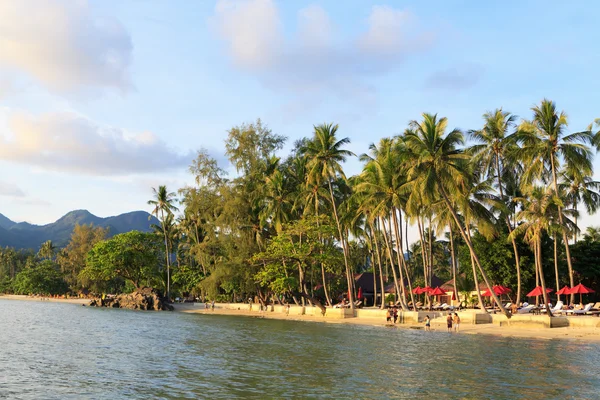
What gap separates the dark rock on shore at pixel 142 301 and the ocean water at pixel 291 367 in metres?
39.0

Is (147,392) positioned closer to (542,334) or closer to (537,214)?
(542,334)

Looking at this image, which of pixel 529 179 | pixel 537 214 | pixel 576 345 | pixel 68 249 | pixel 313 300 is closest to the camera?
pixel 576 345

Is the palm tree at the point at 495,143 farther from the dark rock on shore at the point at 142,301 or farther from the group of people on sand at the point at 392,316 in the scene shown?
the dark rock on shore at the point at 142,301

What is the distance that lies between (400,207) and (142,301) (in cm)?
4348

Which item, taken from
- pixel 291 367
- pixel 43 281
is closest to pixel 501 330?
pixel 291 367

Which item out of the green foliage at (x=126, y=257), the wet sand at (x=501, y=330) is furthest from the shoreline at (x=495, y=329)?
the green foliage at (x=126, y=257)

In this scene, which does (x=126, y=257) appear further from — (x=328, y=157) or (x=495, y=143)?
(x=495, y=143)

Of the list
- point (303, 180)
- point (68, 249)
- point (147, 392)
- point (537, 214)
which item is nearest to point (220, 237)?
point (303, 180)

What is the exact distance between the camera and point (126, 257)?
7862 cm

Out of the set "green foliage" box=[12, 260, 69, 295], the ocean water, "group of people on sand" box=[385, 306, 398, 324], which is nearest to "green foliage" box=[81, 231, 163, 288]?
"green foliage" box=[12, 260, 69, 295]

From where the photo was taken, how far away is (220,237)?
6253 centimetres

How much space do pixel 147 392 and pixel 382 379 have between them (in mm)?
7893

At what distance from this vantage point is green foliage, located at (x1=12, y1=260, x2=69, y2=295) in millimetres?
111125

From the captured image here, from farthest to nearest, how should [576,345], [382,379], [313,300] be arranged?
[313,300] → [576,345] → [382,379]
